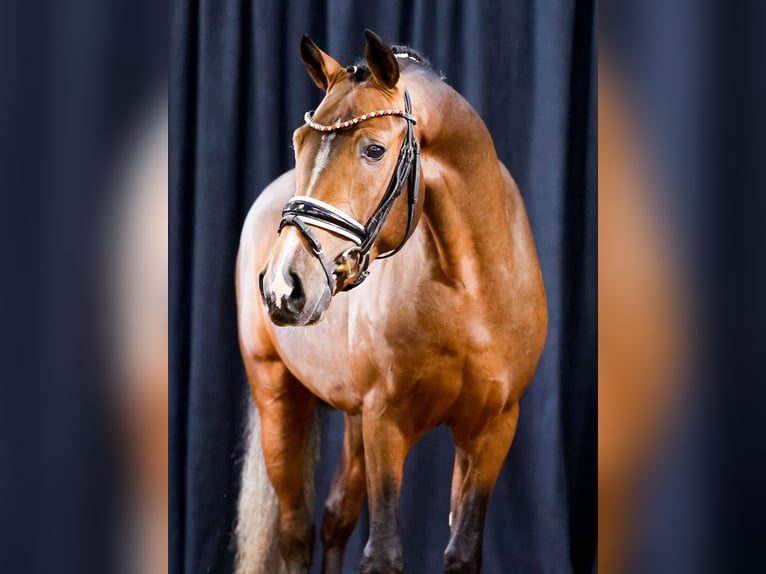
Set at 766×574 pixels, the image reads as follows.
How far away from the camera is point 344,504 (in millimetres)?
2188

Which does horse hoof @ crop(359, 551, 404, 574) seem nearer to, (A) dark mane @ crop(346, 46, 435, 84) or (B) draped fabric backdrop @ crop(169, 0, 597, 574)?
(B) draped fabric backdrop @ crop(169, 0, 597, 574)

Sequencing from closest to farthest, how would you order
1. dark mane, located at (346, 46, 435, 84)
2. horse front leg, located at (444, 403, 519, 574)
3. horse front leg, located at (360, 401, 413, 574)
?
dark mane, located at (346, 46, 435, 84)
horse front leg, located at (360, 401, 413, 574)
horse front leg, located at (444, 403, 519, 574)

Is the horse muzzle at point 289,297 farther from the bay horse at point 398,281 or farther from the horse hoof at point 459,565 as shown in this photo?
the horse hoof at point 459,565

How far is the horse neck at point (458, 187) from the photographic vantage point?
5.51 ft

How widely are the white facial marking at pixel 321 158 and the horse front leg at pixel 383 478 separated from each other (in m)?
0.51

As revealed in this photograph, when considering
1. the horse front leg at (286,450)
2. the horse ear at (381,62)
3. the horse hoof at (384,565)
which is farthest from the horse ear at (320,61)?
the horse hoof at (384,565)

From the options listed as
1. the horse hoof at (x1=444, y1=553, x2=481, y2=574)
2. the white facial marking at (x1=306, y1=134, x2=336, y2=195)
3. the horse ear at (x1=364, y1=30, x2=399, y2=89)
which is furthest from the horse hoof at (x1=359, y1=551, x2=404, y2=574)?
the horse ear at (x1=364, y1=30, x2=399, y2=89)

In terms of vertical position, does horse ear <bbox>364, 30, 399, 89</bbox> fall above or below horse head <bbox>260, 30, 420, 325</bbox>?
above

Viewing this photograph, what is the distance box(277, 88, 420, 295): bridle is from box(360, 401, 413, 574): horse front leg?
34 centimetres

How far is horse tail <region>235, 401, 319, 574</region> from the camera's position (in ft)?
7.42
